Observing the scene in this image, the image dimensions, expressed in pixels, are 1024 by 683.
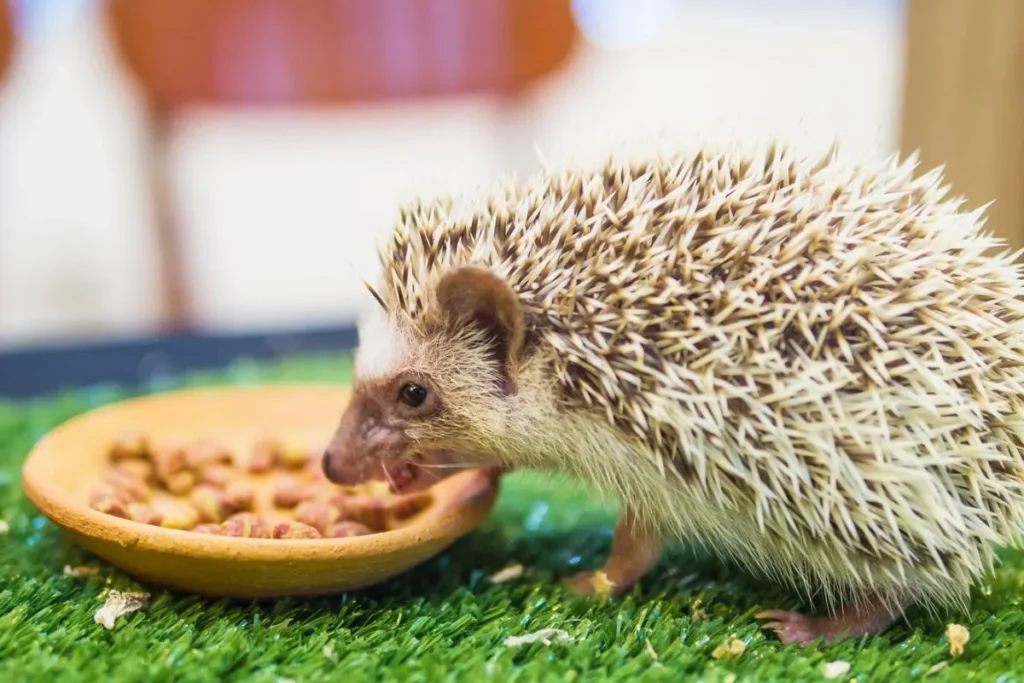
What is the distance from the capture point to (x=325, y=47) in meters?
4.06

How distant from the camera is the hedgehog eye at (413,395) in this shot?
5.77ft

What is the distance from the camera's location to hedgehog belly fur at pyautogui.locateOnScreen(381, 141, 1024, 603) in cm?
148

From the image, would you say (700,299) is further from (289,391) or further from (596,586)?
(289,391)

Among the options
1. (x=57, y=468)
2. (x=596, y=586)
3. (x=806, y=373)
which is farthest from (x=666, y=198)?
(x=57, y=468)

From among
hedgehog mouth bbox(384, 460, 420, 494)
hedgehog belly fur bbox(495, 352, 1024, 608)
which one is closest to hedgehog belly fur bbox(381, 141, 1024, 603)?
hedgehog belly fur bbox(495, 352, 1024, 608)

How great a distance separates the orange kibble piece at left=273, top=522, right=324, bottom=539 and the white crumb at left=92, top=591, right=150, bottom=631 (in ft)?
0.82

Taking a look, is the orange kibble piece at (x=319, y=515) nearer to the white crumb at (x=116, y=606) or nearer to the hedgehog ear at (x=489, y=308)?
the white crumb at (x=116, y=606)

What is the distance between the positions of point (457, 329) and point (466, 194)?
0.28 metres

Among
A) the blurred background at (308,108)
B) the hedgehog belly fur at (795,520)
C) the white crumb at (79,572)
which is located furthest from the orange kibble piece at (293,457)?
the blurred background at (308,108)

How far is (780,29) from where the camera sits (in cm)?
543

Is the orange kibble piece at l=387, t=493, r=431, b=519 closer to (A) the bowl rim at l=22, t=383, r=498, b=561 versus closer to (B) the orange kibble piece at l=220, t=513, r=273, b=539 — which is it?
(A) the bowl rim at l=22, t=383, r=498, b=561

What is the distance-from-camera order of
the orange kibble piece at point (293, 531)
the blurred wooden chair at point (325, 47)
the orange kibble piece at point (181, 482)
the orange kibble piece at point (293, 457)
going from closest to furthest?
the orange kibble piece at point (293, 531) → the orange kibble piece at point (181, 482) → the orange kibble piece at point (293, 457) → the blurred wooden chair at point (325, 47)

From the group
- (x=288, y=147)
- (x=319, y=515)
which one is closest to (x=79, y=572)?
(x=319, y=515)

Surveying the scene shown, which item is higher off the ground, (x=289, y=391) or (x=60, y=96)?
(x=60, y=96)
